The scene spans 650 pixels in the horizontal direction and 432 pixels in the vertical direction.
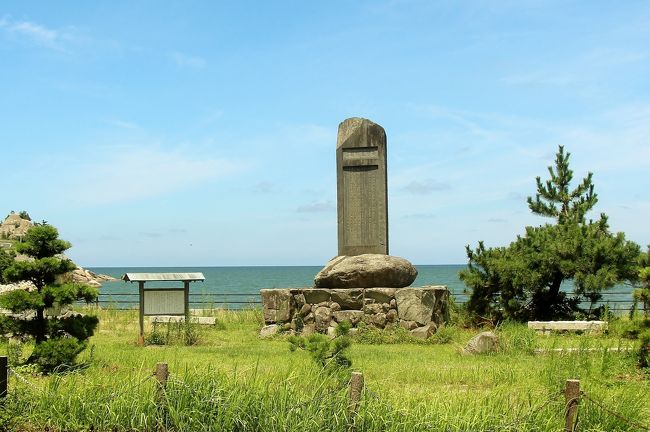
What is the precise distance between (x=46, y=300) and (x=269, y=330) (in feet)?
21.6

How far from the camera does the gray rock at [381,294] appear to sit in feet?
53.9

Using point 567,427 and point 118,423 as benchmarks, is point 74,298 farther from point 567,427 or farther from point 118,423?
point 567,427

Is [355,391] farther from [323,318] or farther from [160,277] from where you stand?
[160,277]

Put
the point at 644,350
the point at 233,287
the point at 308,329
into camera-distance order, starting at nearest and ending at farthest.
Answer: the point at 644,350
the point at 308,329
the point at 233,287

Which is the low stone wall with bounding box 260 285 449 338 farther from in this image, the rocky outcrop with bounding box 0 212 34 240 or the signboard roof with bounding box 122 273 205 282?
the rocky outcrop with bounding box 0 212 34 240

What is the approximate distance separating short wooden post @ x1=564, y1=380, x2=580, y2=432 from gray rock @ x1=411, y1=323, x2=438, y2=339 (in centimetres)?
897

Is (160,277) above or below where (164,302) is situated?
above

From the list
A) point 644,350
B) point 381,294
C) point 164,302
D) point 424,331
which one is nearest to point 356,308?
point 381,294

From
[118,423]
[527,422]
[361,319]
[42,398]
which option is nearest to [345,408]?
[527,422]

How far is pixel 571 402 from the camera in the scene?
22.0 ft

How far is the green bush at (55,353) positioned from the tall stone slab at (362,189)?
26.8ft

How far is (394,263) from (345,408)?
10.2 meters

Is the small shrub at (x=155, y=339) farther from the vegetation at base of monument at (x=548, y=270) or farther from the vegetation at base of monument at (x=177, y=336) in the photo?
the vegetation at base of monument at (x=548, y=270)

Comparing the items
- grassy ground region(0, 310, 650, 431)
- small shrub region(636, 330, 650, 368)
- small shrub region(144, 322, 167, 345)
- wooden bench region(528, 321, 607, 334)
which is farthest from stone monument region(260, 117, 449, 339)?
grassy ground region(0, 310, 650, 431)
